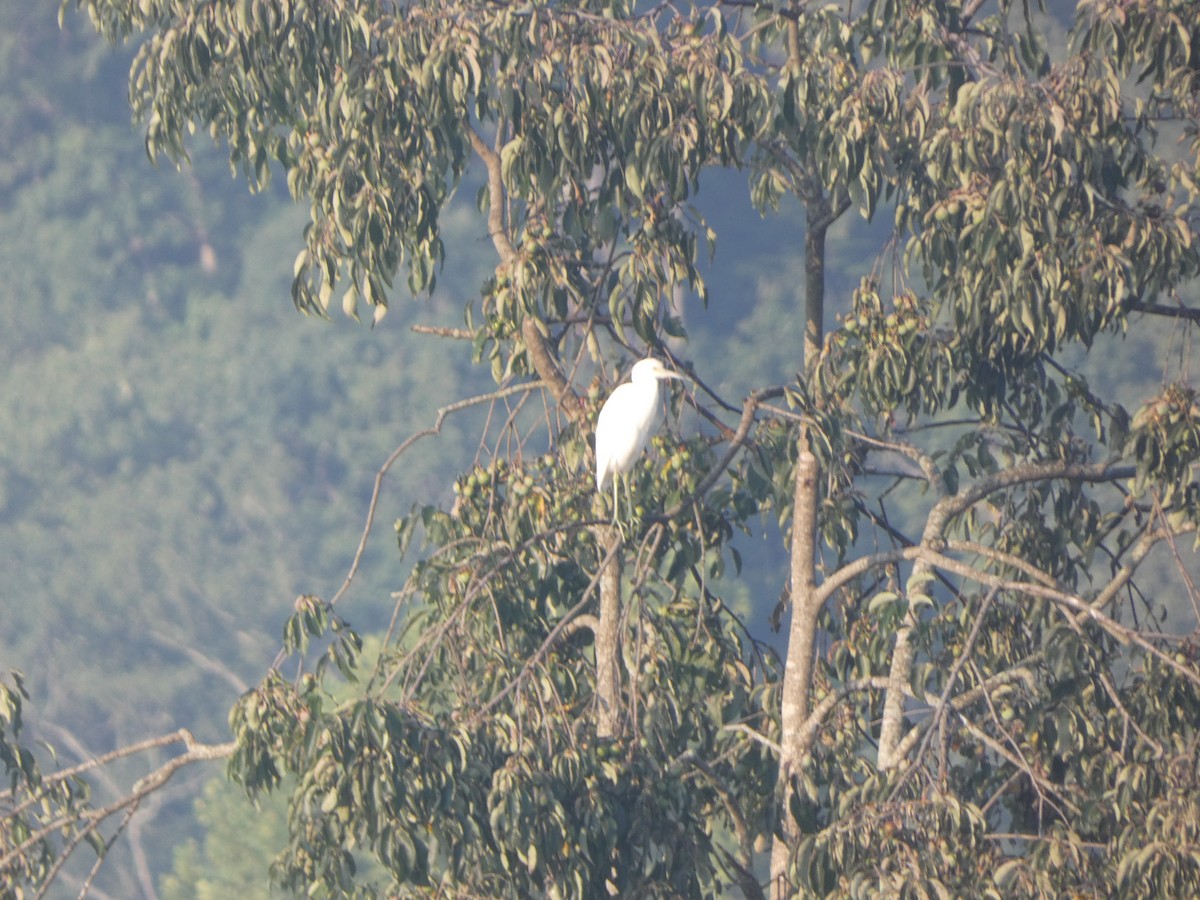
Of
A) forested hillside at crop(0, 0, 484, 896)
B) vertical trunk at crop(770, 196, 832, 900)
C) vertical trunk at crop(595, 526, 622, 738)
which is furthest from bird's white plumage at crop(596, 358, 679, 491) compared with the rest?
forested hillside at crop(0, 0, 484, 896)

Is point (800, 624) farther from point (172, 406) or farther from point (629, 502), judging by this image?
point (172, 406)

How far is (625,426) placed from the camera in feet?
15.5

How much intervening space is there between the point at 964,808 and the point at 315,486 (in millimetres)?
19883

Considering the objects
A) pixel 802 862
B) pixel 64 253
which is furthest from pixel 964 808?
pixel 64 253

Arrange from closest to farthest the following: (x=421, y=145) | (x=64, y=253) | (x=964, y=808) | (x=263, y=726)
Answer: (x=964, y=808) < (x=263, y=726) < (x=421, y=145) < (x=64, y=253)

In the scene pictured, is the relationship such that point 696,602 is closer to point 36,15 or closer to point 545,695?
point 545,695

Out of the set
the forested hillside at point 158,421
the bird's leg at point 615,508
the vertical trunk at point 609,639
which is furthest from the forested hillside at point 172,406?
the bird's leg at point 615,508

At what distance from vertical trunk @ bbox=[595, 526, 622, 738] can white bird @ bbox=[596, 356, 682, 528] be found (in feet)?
0.51

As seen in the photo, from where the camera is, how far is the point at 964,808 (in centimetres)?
343

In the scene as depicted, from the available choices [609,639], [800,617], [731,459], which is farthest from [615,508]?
[800,617]

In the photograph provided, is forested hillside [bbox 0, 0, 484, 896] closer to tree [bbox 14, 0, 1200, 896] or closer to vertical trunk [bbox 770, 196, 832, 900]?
tree [bbox 14, 0, 1200, 896]

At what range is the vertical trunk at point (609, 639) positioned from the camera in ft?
15.0

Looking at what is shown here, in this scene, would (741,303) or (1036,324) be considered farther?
(741,303)

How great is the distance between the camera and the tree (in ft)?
12.3
